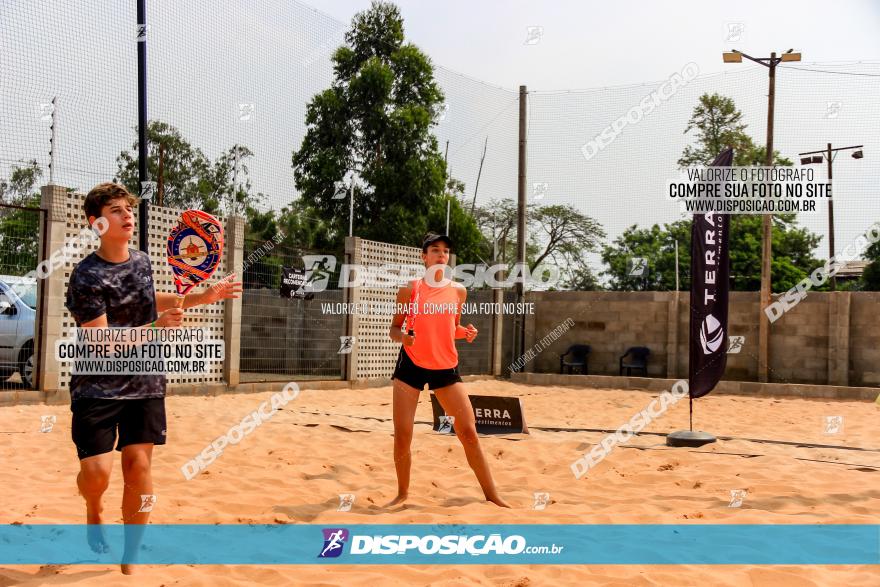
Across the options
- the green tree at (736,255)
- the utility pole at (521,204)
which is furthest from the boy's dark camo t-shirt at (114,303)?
the green tree at (736,255)

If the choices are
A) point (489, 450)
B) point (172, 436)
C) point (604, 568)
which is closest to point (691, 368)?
point (489, 450)

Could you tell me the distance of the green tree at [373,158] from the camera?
23703 mm

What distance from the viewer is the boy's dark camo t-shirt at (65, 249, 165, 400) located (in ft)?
9.60

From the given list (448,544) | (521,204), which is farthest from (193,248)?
(521,204)

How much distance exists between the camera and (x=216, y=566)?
3.31 m

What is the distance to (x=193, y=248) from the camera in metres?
10.0

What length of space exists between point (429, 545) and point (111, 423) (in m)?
1.66

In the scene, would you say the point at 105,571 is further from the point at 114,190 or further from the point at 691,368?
the point at 691,368

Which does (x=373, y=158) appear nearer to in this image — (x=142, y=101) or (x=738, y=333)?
(x=738, y=333)

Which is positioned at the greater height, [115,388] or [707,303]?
[707,303]

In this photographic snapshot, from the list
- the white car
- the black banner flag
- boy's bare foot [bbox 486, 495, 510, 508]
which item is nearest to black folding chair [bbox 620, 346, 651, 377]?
the black banner flag

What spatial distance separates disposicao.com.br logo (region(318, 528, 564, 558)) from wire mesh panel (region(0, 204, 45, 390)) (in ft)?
20.2

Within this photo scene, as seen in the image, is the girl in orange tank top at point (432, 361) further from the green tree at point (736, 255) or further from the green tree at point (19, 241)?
the green tree at point (736, 255)

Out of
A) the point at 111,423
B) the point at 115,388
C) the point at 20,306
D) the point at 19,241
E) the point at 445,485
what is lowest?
the point at 445,485
